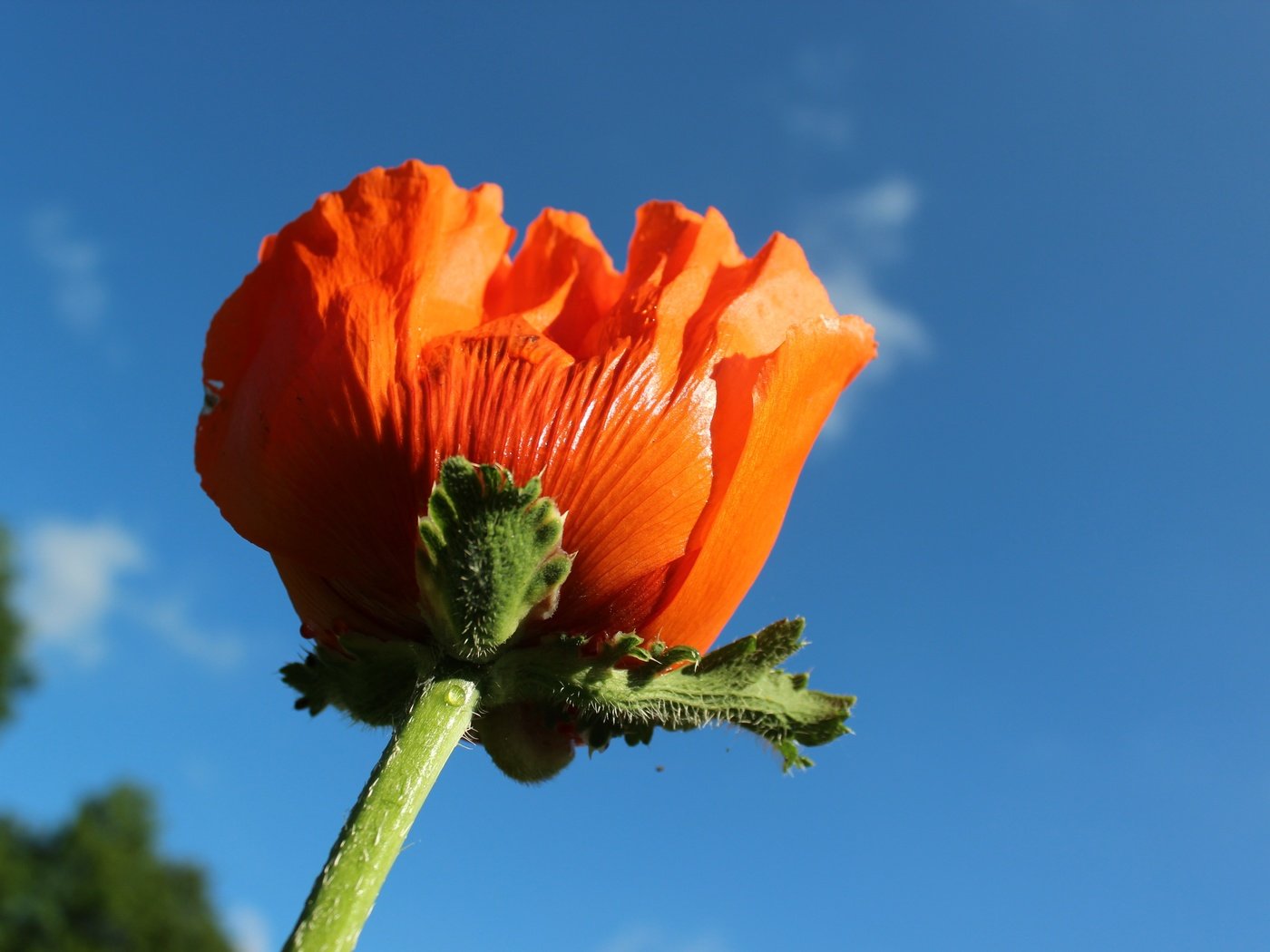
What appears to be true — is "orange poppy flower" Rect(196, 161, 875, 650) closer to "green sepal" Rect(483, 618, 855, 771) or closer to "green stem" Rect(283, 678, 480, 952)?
"green sepal" Rect(483, 618, 855, 771)

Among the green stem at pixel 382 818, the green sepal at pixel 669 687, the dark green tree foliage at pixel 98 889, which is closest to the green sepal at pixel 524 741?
the green sepal at pixel 669 687

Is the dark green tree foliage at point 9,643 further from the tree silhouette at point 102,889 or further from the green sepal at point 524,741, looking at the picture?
the green sepal at point 524,741

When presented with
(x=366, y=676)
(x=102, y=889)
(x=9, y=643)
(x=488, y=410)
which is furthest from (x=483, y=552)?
(x=102, y=889)

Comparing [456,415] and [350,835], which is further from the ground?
[456,415]

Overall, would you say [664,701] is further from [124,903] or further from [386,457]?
[124,903]

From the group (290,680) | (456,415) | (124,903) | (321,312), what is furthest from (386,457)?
(124,903)

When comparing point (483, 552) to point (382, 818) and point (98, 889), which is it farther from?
point (98, 889)
